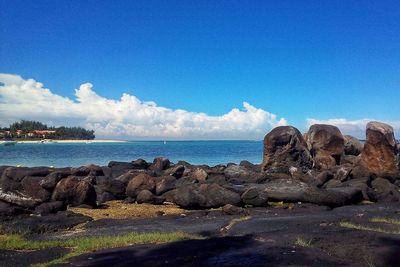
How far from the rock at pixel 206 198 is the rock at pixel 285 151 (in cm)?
1340

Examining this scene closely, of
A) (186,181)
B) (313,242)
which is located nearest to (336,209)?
(313,242)

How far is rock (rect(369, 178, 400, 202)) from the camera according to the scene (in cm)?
2317

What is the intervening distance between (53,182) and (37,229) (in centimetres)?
569

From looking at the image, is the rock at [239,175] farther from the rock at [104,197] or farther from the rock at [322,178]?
the rock at [104,197]

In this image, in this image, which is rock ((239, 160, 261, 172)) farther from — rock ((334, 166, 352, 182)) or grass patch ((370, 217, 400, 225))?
grass patch ((370, 217, 400, 225))

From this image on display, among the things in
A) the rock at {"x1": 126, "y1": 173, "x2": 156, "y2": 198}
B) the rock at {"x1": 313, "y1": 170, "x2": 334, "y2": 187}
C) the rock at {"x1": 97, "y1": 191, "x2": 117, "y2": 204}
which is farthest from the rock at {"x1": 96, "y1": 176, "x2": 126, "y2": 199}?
the rock at {"x1": 313, "y1": 170, "x2": 334, "y2": 187}

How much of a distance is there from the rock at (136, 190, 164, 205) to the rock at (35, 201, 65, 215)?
4599mm

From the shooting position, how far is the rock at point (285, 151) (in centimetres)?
3466

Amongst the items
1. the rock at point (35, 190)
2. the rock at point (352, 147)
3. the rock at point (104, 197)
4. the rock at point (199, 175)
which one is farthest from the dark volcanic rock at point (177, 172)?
the rock at point (352, 147)

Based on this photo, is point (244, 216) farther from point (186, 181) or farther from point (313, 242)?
point (186, 181)

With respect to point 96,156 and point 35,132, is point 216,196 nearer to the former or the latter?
point 96,156

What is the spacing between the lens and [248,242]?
11.7 m

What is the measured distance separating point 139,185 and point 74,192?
441 cm

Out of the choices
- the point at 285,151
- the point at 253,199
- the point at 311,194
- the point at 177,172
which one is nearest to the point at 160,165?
the point at 177,172
